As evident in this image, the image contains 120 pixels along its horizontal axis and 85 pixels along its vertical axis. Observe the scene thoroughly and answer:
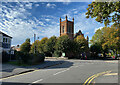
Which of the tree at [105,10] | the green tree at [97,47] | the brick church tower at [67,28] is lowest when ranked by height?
the green tree at [97,47]

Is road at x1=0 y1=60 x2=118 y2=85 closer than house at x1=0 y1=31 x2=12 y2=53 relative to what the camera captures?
Yes

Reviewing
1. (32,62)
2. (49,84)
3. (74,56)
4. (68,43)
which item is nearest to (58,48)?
(68,43)

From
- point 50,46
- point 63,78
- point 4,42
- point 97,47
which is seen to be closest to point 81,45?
point 97,47

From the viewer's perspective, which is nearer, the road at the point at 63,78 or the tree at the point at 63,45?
the road at the point at 63,78

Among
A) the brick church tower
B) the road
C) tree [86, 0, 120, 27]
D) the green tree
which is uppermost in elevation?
the brick church tower

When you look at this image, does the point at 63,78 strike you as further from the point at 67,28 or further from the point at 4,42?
the point at 67,28

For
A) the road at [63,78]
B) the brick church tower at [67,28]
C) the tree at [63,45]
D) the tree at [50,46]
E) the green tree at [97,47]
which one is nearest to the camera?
the road at [63,78]

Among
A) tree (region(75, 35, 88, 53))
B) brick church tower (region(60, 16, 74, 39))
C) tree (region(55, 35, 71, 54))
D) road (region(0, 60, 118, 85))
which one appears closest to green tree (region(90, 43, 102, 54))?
tree (region(75, 35, 88, 53))

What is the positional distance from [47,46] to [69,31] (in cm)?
1646

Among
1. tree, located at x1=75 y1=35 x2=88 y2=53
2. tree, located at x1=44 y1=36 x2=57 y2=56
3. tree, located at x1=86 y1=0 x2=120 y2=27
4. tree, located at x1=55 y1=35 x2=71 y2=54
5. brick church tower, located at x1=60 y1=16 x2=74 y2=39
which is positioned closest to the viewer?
tree, located at x1=86 y1=0 x2=120 y2=27

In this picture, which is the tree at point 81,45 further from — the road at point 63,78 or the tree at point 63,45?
the road at point 63,78

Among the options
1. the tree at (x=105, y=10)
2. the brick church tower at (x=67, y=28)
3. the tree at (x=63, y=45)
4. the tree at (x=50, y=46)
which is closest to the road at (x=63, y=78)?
the tree at (x=105, y=10)

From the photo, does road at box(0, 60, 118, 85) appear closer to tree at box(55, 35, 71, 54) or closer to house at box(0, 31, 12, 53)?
house at box(0, 31, 12, 53)

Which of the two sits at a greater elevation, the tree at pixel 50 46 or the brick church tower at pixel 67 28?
the brick church tower at pixel 67 28
